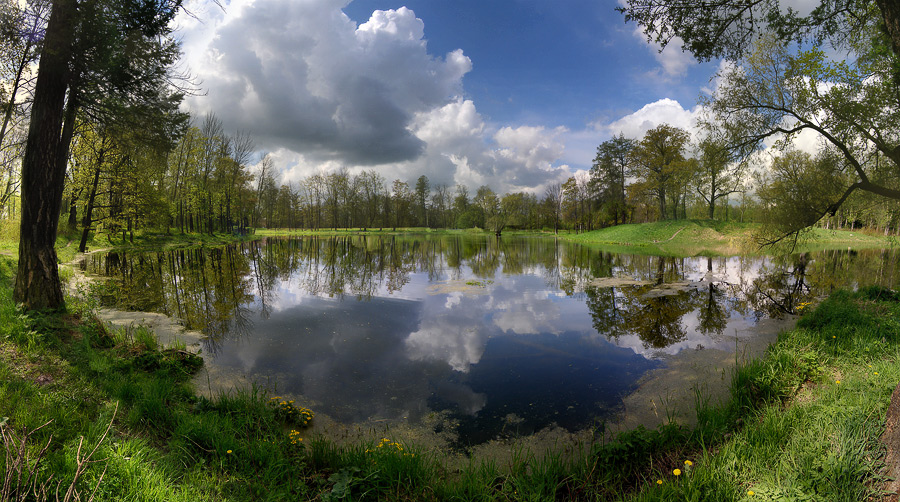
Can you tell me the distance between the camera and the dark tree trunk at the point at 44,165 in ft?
22.7

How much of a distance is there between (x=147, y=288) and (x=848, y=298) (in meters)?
21.9

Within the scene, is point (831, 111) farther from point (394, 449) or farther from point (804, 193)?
point (394, 449)

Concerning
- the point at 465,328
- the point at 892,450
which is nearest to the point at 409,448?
the point at 892,450

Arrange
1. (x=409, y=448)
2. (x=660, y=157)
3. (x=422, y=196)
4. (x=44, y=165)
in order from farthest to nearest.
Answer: (x=422, y=196) < (x=660, y=157) < (x=44, y=165) < (x=409, y=448)

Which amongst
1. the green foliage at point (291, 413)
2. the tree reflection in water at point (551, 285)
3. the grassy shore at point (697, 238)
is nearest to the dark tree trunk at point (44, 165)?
the tree reflection in water at point (551, 285)

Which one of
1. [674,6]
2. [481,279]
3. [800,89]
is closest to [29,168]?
[674,6]

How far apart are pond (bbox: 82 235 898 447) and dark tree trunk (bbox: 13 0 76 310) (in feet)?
9.68

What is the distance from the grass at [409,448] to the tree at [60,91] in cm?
211

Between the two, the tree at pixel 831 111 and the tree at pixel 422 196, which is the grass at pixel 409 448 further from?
the tree at pixel 422 196

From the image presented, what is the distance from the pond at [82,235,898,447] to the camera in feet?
18.2

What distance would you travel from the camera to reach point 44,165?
698 centimetres

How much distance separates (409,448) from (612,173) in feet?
212

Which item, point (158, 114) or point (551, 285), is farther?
point (551, 285)

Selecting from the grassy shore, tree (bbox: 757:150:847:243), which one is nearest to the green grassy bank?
tree (bbox: 757:150:847:243)
